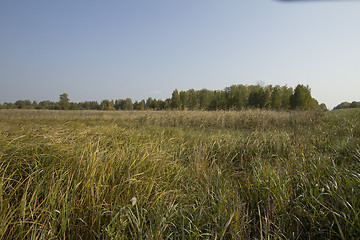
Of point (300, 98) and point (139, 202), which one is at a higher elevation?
point (300, 98)

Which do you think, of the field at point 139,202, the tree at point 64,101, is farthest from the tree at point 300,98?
the tree at point 64,101

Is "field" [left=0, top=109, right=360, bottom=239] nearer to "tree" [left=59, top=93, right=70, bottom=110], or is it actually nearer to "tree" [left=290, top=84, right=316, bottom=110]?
"tree" [left=290, top=84, right=316, bottom=110]

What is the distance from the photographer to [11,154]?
1724 mm

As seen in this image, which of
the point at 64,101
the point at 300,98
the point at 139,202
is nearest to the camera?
the point at 139,202

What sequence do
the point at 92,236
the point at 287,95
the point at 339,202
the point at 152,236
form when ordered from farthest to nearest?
the point at 287,95
the point at 339,202
the point at 92,236
the point at 152,236

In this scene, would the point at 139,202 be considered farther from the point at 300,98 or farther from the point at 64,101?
the point at 64,101

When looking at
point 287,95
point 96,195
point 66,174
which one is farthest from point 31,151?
point 287,95

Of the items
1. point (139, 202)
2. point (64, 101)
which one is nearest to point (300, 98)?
point (139, 202)

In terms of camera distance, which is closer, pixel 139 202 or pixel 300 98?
pixel 139 202

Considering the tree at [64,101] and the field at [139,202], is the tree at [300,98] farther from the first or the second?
the tree at [64,101]

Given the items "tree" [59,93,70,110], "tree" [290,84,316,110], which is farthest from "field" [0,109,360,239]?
"tree" [59,93,70,110]

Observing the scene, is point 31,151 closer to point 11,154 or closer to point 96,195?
point 11,154

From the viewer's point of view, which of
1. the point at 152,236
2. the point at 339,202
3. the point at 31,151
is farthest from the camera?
the point at 31,151

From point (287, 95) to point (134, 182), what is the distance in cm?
3884
